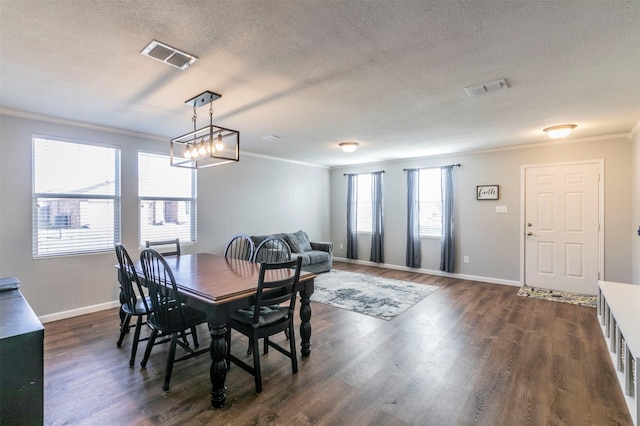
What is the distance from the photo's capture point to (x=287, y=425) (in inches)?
73.4

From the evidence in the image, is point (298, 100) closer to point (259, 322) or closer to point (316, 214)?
point (259, 322)

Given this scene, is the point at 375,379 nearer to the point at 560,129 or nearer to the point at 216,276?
the point at 216,276

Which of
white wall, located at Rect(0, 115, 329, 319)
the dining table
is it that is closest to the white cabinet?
the dining table

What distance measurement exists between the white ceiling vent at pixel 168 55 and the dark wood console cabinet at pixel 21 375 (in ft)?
5.81

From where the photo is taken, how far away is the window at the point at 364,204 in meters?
7.18

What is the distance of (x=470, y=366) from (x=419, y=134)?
308 centimetres

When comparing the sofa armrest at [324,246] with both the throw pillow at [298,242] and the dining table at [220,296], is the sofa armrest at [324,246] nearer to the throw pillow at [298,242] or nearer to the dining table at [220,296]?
the throw pillow at [298,242]

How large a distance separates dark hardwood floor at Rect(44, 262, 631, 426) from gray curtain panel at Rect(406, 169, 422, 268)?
2724mm

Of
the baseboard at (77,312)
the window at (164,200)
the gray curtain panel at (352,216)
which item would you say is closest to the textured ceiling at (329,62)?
the window at (164,200)

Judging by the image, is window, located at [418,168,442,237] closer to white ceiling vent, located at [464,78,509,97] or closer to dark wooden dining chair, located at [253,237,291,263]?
dark wooden dining chair, located at [253,237,291,263]

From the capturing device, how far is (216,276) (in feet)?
8.47

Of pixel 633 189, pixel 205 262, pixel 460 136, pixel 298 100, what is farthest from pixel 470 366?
pixel 633 189

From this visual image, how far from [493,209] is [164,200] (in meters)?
5.57

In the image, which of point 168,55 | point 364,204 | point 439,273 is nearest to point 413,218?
point 439,273
